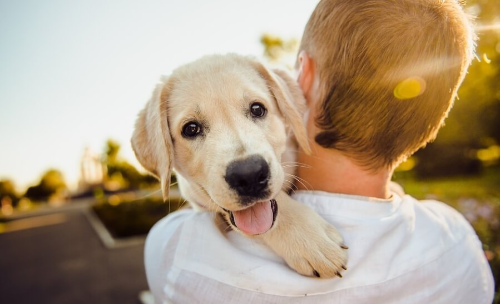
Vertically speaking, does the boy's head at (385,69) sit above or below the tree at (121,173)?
above

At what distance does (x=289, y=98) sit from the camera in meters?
2.72

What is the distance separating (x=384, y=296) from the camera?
6.30 feet

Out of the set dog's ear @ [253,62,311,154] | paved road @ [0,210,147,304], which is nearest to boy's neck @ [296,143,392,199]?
dog's ear @ [253,62,311,154]

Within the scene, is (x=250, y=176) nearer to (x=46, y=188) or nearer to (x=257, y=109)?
(x=257, y=109)

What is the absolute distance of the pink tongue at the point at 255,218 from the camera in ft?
7.11

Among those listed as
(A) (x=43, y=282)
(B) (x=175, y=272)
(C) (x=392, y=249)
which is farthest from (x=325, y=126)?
(A) (x=43, y=282)

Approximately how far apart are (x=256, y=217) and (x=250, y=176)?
0.25 m

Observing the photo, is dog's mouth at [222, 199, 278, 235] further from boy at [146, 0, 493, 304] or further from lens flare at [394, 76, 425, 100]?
lens flare at [394, 76, 425, 100]

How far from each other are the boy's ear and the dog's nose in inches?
26.7

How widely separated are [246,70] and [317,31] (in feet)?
2.65

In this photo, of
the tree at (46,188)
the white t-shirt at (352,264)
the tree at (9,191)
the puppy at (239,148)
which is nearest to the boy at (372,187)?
the white t-shirt at (352,264)

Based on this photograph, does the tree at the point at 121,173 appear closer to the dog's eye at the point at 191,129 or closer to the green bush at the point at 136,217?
the green bush at the point at 136,217

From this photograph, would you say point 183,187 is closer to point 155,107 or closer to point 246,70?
point 155,107

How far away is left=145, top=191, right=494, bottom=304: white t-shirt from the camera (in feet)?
6.23
